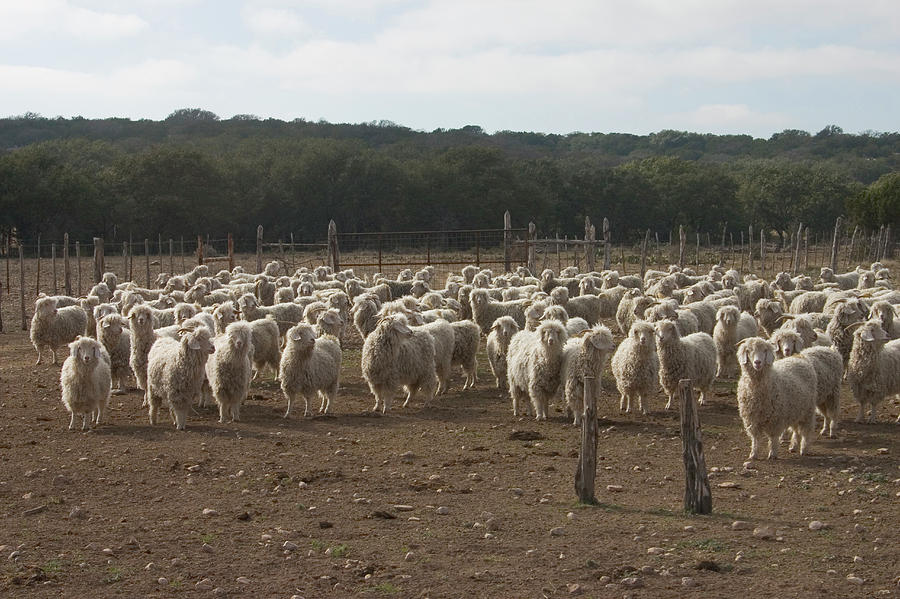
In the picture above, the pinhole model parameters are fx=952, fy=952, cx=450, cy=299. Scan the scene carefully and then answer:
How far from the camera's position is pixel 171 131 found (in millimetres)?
109000

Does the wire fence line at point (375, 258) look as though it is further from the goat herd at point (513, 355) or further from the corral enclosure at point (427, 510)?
the corral enclosure at point (427, 510)

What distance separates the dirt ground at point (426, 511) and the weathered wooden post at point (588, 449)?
0.56ft

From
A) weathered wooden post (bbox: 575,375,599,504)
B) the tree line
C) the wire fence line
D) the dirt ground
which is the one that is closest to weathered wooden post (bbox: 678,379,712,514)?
the dirt ground

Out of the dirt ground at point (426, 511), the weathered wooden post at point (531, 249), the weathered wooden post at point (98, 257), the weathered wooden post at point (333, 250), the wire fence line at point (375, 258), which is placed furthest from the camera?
the weathered wooden post at point (333, 250)

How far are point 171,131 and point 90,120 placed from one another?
12.9m

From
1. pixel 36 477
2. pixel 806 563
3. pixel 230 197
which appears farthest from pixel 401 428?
pixel 230 197

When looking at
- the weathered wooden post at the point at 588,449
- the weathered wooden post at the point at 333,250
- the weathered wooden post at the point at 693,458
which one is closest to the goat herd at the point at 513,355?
the weathered wooden post at the point at 693,458

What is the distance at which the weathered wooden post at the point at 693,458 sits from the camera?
24.7 ft

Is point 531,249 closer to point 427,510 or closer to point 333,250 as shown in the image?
point 333,250

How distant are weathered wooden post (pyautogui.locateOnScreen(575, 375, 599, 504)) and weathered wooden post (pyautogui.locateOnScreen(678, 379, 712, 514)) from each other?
2.33 ft

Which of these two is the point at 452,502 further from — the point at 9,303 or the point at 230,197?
the point at 230,197

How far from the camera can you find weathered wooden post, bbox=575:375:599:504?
7.76 m

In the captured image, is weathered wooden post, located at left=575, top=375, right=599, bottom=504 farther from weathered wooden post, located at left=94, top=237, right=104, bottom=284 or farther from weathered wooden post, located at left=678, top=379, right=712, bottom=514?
weathered wooden post, located at left=94, top=237, right=104, bottom=284

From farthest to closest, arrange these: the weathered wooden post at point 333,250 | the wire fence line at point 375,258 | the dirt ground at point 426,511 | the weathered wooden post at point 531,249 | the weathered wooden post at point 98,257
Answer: the weathered wooden post at point 333,250 → the weathered wooden post at point 531,249 → the wire fence line at point 375,258 → the weathered wooden post at point 98,257 → the dirt ground at point 426,511
